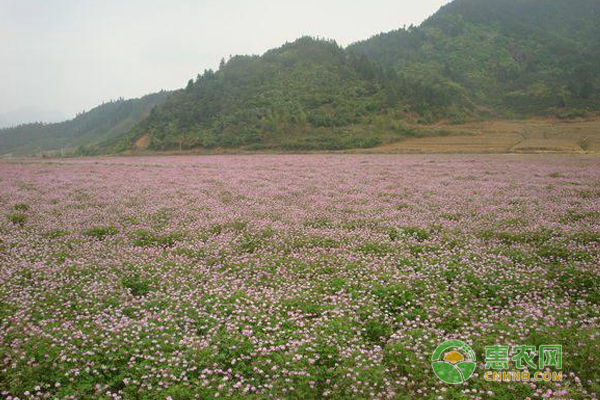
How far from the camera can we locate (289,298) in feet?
26.3

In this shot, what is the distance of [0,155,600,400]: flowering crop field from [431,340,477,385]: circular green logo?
0.14 m

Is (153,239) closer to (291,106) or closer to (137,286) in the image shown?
(137,286)

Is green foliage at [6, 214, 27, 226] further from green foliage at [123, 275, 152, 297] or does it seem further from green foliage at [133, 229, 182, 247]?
green foliage at [123, 275, 152, 297]

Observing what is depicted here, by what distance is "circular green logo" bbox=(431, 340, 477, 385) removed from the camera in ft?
18.1

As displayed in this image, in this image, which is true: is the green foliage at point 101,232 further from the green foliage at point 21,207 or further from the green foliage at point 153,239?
the green foliage at point 21,207

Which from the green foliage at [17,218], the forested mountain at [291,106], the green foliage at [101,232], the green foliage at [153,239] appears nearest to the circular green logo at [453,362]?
the green foliage at [153,239]

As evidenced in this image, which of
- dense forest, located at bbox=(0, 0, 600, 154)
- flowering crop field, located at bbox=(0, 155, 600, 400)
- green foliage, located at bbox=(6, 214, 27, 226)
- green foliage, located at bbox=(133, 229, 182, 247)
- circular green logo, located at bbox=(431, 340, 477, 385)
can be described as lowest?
circular green logo, located at bbox=(431, 340, 477, 385)

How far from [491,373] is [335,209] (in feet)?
38.4

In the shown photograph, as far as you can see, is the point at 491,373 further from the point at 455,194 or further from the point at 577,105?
the point at 577,105

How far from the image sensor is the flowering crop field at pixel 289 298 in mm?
5531

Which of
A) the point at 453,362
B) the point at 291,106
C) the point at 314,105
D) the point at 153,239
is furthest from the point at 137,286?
the point at 314,105

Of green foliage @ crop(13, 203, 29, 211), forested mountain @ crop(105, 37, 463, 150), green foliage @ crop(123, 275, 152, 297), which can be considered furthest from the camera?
forested mountain @ crop(105, 37, 463, 150)

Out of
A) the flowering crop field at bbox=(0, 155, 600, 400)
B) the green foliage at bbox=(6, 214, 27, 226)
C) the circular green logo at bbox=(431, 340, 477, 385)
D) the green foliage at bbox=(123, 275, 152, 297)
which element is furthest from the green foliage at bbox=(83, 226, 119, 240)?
the circular green logo at bbox=(431, 340, 477, 385)

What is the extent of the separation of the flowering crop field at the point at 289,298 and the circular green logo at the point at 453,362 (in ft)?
0.47
